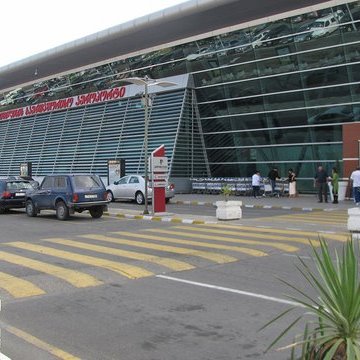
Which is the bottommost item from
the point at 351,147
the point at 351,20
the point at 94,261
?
the point at 94,261

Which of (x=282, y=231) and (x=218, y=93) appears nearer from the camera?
(x=282, y=231)

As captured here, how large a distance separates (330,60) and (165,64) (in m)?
12.6

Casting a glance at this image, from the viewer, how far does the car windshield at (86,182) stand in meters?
18.1

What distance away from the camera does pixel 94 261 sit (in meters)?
9.56

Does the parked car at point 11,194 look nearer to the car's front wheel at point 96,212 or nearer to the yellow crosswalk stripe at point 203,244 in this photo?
the car's front wheel at point 96,212

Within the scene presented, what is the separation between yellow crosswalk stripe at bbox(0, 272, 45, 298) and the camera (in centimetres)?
721

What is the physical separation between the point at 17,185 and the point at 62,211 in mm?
4328

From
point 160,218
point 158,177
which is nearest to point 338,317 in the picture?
point 160,218

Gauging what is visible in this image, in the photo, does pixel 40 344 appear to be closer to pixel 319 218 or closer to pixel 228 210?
pixel 228 210

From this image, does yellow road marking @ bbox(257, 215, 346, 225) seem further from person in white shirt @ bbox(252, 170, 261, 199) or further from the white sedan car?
person in white shirt @ bbox(252, 170, 261, 199)

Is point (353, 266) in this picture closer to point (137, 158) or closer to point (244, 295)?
point (244, 295)

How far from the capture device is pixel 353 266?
3.32 m

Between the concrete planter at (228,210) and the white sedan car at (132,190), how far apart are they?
29.1 ft

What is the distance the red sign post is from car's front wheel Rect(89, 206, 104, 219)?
76.0 inches
